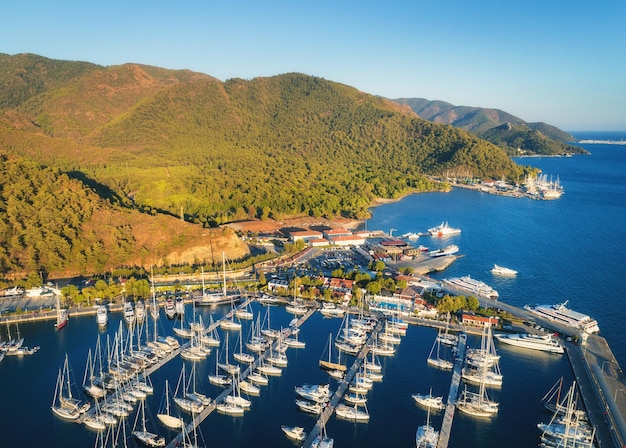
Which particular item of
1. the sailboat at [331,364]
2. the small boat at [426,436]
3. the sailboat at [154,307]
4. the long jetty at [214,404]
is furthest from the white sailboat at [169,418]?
the sailboat at [154,307]

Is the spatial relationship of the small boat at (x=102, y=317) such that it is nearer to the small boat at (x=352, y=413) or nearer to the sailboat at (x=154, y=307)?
the sailboat at (x=154, y=307)

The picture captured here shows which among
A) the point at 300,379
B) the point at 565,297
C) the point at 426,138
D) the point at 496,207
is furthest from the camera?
the point at 426,138

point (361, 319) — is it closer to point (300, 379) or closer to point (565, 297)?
point (300, 379)

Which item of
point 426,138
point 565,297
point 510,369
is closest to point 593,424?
point 510,369

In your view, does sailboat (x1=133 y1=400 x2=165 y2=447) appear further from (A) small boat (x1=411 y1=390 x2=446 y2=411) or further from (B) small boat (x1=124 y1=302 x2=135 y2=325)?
(B) small boat (x1=124 y1=302 x2=135 y2=325)

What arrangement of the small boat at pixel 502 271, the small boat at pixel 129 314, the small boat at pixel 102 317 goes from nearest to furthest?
the small boat at pixel 102 317 → the small boat at pixel 129 314 → the small boat at pixel 502 271

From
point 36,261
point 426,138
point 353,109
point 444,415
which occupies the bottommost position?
point 444,415

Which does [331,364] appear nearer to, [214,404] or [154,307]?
[214,404]
